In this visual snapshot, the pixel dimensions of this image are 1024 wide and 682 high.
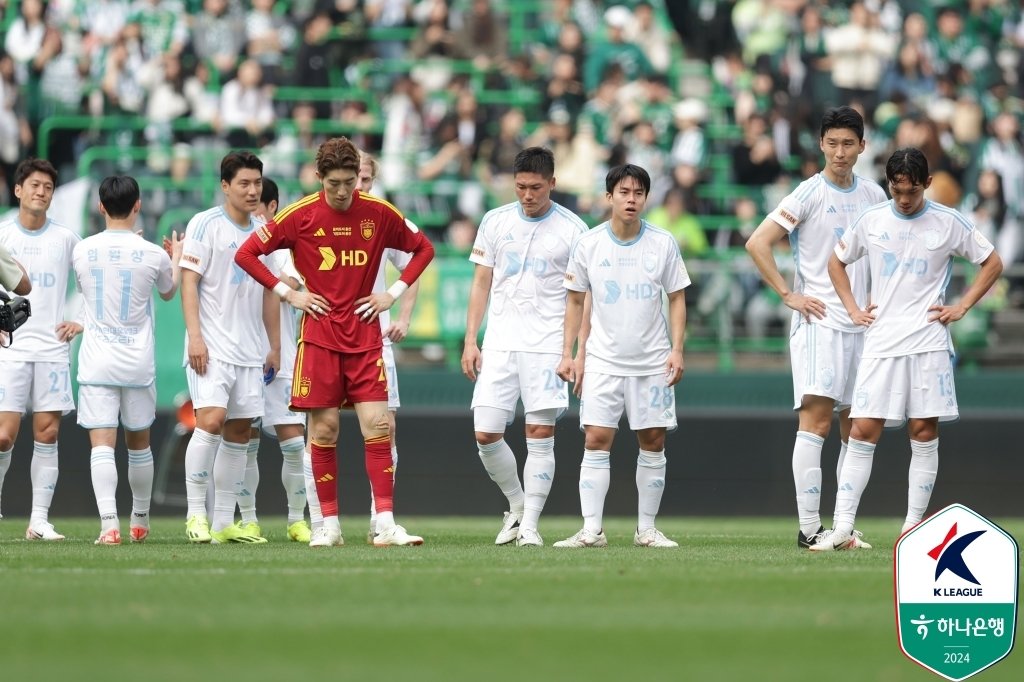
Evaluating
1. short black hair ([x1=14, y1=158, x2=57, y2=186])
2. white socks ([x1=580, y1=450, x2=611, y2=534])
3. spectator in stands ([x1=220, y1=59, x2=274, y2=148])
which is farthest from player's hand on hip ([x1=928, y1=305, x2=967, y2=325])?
spectator in stands ([x1=220, y1=59, x2=274, y2=148])

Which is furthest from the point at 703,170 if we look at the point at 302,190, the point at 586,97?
the point at 302,190

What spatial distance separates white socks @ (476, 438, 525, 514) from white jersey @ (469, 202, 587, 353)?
66cm

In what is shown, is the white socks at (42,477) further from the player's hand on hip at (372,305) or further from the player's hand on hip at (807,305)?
the player's hand on hip at (807,305)

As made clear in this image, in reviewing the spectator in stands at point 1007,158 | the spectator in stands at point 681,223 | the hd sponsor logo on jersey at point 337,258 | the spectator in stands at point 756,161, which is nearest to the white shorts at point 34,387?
the hd sponsor logo on jersey at point 337,258

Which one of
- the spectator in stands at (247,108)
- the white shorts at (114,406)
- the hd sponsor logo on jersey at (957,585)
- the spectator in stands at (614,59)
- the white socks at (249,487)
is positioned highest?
the spectator in stands at (614,59)

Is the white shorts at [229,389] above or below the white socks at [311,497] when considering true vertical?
above

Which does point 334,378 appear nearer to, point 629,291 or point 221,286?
point 221,286

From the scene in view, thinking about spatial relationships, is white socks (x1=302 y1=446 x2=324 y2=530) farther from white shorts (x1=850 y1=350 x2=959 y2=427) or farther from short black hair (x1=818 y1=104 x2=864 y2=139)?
short black hair (x1=818 y1=104 x2=864 y2=139)

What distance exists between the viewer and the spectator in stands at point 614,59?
2039 centimetres

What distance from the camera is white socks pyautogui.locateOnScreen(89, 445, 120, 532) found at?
10039 millimetres

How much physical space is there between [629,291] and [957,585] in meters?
4.17

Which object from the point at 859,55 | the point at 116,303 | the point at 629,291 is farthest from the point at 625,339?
the point at 859,55

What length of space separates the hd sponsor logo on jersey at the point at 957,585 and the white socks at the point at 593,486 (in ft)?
13.1

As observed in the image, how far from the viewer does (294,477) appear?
11.2 metres
